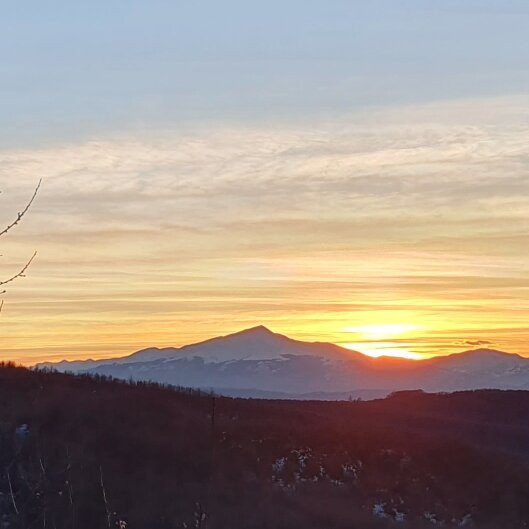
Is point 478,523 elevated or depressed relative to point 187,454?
depressed

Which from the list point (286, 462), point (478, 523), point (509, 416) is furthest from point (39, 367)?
point (509, 416)

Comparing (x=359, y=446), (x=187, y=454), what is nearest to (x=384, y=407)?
(x=359, y=446)

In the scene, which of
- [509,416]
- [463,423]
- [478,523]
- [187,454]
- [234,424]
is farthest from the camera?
[509,416]

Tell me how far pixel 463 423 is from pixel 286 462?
1641 cm

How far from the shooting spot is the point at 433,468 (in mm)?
26328

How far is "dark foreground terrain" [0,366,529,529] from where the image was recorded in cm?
1778

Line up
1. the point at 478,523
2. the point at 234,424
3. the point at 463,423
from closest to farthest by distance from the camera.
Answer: the point at 478,523, the point at 234,424, the point at 463,423

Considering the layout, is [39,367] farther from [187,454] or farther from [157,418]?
[187,454]

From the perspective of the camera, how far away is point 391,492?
79.3 ft

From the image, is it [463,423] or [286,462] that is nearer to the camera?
[286,462]

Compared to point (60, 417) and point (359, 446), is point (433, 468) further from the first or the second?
point (60, 417)

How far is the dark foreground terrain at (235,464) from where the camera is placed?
58.3ft

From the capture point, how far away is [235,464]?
22344mm

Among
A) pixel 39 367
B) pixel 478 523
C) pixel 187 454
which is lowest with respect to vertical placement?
pixel 478 523
